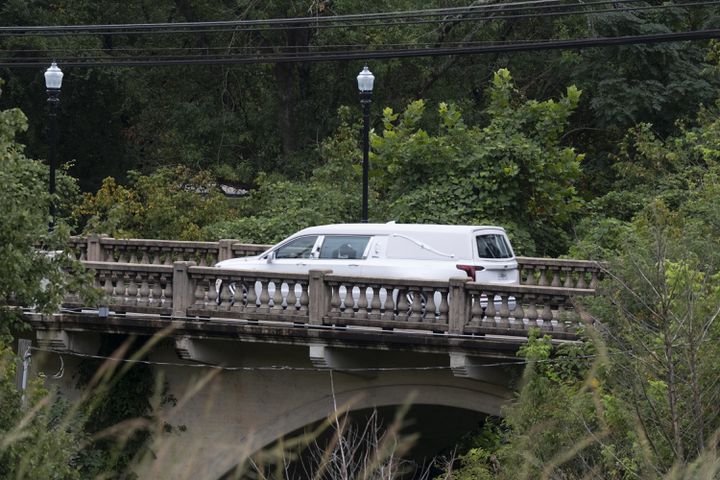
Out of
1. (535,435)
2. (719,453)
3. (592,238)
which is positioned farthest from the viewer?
(592,238)

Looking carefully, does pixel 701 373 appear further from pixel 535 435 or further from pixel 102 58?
pixel 102 58

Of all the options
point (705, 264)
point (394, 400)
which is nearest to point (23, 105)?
point (394, 400)

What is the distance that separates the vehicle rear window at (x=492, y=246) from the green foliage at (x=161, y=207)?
393 inches

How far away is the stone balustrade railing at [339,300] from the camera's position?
17.1 m

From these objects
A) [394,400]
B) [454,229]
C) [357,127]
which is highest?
[357,127]

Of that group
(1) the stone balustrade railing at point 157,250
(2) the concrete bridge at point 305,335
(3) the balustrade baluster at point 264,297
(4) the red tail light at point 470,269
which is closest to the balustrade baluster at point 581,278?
(2) the concrete bridge at point 305,335

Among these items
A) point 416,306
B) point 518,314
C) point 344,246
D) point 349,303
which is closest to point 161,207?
point 344,246

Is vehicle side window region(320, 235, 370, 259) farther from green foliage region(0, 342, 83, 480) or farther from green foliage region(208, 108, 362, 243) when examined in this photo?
green foliage region(208, 108, 362, 243)

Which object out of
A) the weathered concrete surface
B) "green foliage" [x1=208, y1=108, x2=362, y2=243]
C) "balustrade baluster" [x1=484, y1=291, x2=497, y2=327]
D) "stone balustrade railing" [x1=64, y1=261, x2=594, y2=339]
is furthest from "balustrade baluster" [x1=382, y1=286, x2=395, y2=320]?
"green foliage" [x1=208, y1=108, x2=362, y2=243]

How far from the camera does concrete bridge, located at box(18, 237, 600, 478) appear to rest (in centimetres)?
1750

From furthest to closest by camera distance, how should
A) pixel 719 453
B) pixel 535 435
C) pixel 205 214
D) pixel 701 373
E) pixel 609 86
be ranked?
pixel 609 86 → pixel 205 214 → pixel 535 435 → pixel 701 373 → pixel 719 453

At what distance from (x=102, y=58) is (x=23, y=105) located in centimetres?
322

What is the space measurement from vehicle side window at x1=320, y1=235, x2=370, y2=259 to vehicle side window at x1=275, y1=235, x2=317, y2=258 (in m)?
0.21

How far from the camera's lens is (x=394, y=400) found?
19.6m
